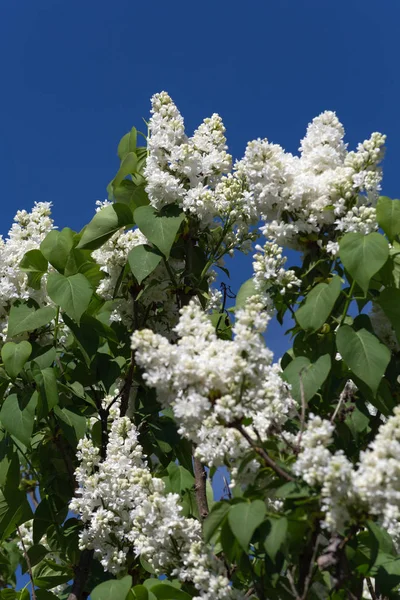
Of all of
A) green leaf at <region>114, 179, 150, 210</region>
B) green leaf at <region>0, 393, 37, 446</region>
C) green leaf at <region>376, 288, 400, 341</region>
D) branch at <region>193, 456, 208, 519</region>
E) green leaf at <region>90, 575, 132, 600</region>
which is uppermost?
green leaf at <region>114, 179, 150, 210</region>

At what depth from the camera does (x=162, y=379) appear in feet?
6.81

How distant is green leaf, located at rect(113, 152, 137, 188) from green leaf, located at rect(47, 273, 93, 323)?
684 mm

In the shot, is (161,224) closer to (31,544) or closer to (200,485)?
(200,485)

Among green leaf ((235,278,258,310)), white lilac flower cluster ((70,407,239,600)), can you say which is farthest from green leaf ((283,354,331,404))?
white lilac flower cluster ((70,407,239,600))

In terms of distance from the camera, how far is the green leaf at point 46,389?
3.29 m

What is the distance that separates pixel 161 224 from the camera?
3.34 meters

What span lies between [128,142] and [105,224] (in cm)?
65

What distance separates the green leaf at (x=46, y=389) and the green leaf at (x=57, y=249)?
1.71 feet

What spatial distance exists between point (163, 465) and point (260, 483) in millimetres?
1474

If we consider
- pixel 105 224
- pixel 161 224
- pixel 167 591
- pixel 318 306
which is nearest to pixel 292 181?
pixel 318 306

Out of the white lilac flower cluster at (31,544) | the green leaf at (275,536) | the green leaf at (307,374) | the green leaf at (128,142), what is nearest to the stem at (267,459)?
the green leaf at (275,536)

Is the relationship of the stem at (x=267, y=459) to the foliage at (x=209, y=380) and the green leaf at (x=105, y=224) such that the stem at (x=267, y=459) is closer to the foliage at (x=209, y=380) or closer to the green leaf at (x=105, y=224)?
the foliage at (x=209, y=380)

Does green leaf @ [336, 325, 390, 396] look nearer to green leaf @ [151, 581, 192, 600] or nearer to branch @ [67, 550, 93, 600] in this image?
green leaf @ [151, 581, 192, 600]

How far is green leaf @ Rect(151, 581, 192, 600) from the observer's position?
251cm
